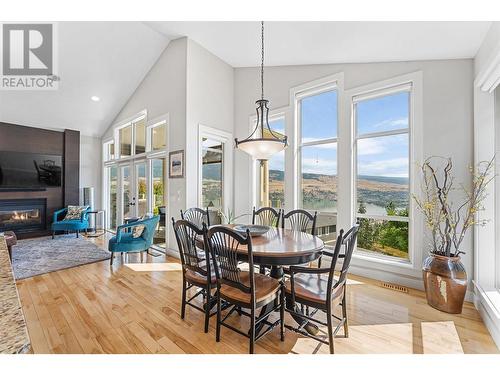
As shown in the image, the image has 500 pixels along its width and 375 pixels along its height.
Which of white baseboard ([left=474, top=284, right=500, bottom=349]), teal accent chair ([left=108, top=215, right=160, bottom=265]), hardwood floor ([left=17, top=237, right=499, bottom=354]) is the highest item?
teal accent chair ([left=108, top=215, right=160, bottom=265])

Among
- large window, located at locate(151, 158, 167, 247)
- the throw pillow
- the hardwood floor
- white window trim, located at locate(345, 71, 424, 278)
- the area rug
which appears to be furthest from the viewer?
the throw pillow

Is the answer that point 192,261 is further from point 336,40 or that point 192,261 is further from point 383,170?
point 336,40

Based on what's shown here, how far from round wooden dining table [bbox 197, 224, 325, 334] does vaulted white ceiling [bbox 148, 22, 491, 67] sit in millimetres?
2439

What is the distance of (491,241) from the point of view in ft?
8.08

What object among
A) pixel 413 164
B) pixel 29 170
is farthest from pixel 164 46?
pixel 413 164

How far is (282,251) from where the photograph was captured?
1.99 m

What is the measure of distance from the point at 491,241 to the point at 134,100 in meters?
6.78

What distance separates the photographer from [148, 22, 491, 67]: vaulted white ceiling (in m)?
2.48

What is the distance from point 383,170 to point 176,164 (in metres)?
3.41

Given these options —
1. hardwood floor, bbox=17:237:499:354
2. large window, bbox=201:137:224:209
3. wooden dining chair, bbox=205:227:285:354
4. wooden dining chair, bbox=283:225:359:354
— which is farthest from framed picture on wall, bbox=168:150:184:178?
wooden dining chair, bbox=283:225:359:354

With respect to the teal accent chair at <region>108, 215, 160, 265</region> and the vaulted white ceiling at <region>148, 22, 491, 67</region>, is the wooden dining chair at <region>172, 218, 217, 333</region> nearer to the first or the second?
the teal accent chair at <region>108, 215, 160, 265</region>
